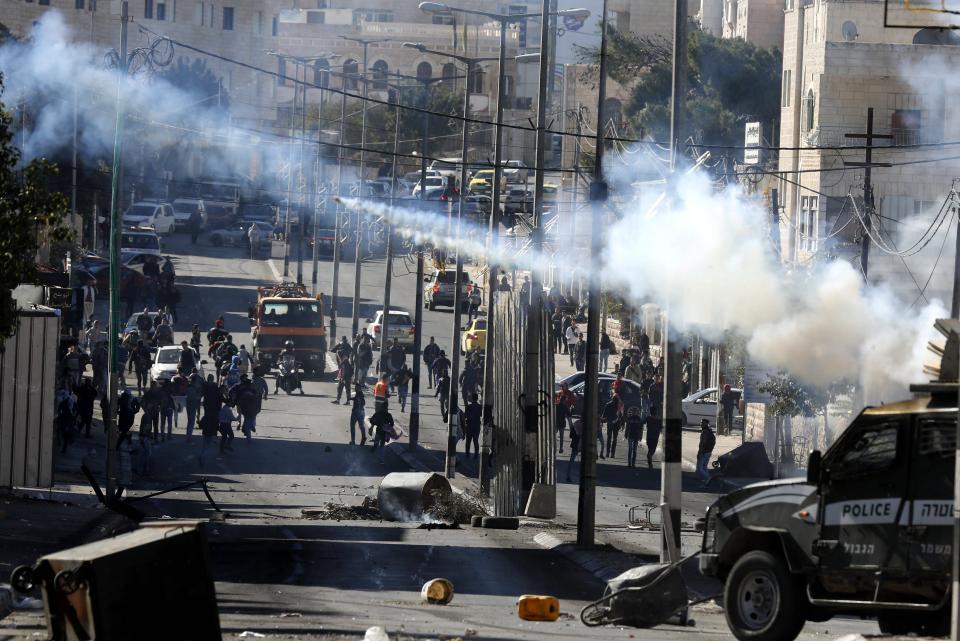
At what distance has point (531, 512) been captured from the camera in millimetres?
24469

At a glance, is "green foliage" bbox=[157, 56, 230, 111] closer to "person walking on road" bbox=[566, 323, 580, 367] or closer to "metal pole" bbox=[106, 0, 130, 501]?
"person walking on road" bbox=[566, 323, 580, 367]

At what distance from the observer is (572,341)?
158 feet

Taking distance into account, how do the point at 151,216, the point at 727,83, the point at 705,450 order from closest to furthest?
the point at 705,450 → the point at 727,83 → the point at 151,216

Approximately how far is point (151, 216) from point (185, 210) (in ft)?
14.3

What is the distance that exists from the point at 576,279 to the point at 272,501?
3284cm

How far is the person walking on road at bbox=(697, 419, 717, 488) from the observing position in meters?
30.3

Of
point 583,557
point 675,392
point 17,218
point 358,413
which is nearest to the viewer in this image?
point 17,218

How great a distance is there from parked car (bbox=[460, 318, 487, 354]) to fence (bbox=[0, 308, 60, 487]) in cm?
2305

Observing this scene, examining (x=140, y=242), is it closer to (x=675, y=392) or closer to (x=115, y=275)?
(x=115, y=275)

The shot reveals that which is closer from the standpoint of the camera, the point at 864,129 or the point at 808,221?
the point at 808,221

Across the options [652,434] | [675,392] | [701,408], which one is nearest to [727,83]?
[701,408]

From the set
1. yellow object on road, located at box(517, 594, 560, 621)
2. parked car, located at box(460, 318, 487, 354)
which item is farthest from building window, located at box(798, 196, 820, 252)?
yellow object on road, located at box(517, 594, 560, 621)

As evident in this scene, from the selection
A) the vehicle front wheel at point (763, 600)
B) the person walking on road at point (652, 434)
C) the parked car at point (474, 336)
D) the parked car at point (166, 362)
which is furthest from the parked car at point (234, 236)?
the vehicle front wheel at point (763, 600)

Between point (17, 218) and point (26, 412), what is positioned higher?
point (17, 218)
